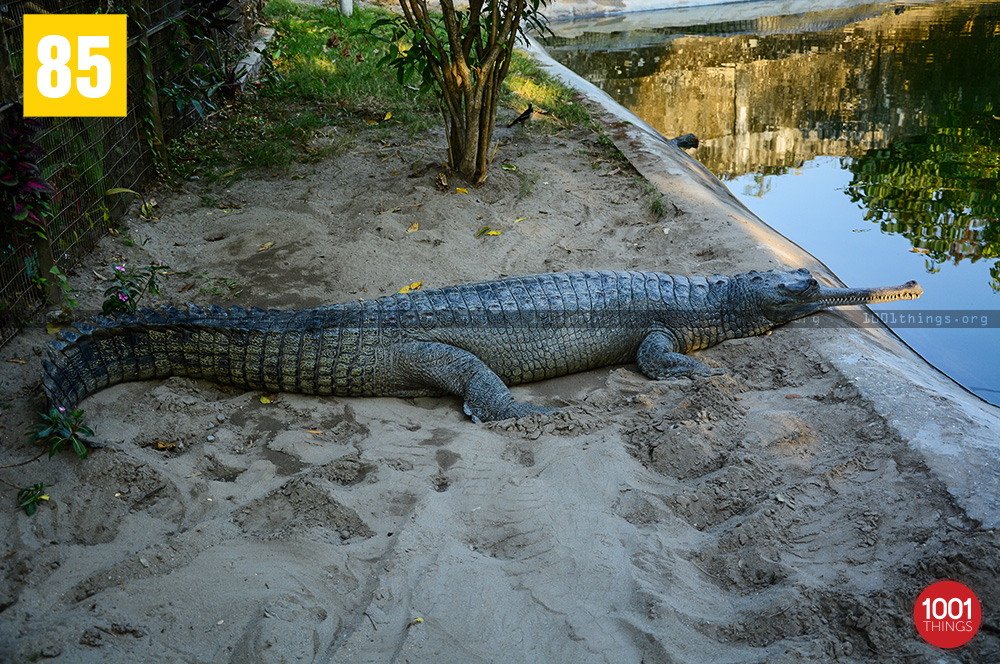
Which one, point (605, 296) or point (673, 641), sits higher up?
point (605, 296)

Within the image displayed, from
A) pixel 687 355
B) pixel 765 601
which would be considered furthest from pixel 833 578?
pixel 687 355

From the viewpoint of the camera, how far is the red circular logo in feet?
6.99

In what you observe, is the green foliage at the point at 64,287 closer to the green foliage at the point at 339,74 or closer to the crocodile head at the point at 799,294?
the green foliage at the point at 339,74

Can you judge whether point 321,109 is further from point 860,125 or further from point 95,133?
point 860,125

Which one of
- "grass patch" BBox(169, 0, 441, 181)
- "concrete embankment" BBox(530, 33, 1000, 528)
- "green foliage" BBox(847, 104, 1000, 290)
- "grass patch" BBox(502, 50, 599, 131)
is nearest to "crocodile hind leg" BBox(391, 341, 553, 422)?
"concrete embankment" BBox(530, 33, 1000, 528)

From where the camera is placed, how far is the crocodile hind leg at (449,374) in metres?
3.92

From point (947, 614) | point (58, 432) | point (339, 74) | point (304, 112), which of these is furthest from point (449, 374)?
point (339, 74)

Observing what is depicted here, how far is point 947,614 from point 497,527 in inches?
63.3

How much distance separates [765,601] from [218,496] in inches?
88.7

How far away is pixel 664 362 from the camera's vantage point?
4.22m

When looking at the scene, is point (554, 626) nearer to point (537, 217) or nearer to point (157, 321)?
point (157, 321)

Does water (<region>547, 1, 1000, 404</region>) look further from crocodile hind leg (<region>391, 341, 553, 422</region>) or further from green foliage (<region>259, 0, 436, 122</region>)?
green foliage (<region>259, 0, 436, 122</region>)

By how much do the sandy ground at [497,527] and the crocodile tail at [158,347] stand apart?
4.3 inches

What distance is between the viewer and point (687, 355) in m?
4.62
